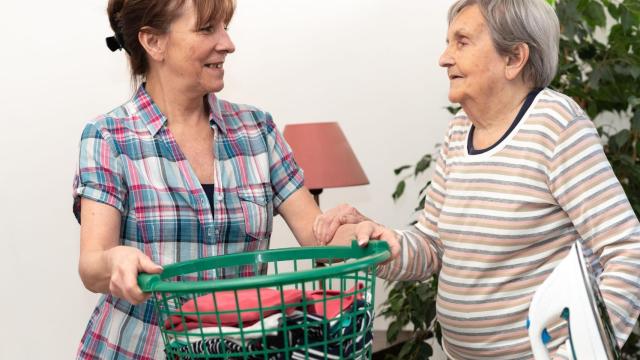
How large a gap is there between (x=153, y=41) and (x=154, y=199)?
362mm

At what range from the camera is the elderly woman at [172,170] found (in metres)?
1.59

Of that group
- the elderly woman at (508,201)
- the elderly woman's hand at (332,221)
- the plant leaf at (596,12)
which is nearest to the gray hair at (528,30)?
the elderly woman at (508,201)

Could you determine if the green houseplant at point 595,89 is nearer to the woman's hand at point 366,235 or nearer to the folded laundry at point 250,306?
the woman's hand at point 366,235

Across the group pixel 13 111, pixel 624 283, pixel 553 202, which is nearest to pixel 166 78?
pixel 553 202

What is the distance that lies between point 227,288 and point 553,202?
823 mm

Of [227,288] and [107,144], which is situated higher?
[107,144]

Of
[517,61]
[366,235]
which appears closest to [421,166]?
[517,61]

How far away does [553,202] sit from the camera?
164 cm

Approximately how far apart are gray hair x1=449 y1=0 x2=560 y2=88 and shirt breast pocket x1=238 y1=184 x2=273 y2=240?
0.58 meters

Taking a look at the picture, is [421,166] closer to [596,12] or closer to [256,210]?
[596,12]

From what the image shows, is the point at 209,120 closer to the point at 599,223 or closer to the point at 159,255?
the point at 159,255

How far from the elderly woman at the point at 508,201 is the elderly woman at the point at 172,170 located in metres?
0.18

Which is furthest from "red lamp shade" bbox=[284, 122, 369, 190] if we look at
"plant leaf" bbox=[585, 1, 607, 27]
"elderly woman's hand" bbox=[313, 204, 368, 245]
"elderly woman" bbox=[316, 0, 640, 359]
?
"elderly woman's hand" bbox=[313, 204, 368, 245]

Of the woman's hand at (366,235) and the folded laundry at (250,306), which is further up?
the woman's hand at (366,235)
